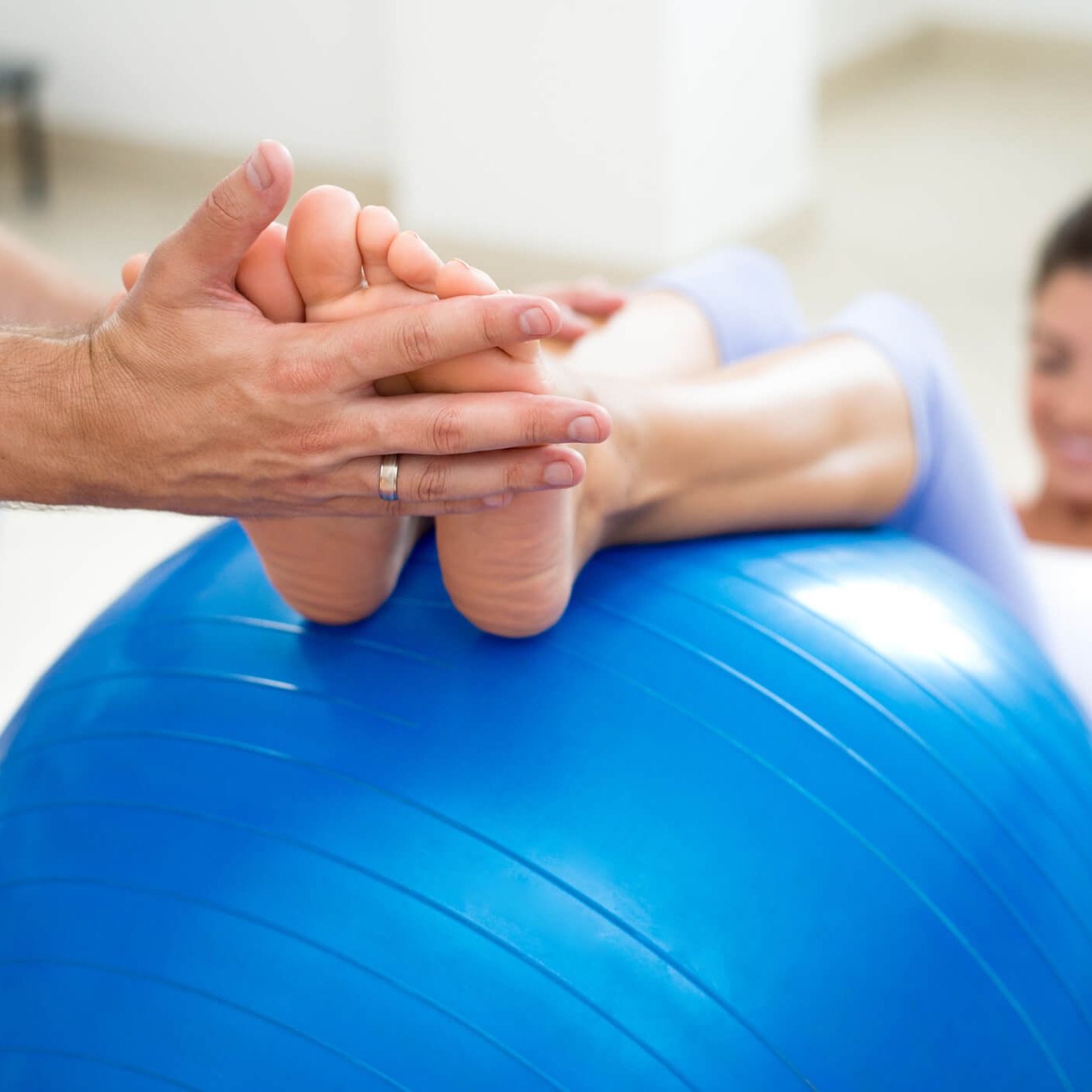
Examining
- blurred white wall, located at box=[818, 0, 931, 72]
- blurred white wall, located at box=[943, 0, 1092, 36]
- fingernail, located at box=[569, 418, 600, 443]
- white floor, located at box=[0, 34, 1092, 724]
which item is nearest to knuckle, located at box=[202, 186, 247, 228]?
fingernail, located at box=[569, 418, 600, 443]

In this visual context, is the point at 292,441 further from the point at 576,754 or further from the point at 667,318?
the point at 667,318

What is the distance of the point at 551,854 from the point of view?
36.0 inches

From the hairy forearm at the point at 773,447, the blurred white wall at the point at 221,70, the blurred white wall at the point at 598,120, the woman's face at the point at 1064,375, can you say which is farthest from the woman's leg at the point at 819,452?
the blurred white wall at the point at 221,70

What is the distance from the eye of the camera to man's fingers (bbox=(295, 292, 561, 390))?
2.77ft

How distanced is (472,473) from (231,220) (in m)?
0.20

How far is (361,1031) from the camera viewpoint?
2.83ft

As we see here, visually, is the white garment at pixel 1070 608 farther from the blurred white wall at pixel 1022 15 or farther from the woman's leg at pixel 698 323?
the blurred white wall at pixel 1022 15

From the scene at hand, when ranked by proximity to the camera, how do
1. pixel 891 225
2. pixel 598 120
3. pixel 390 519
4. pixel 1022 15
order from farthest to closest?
pixel 1022 15 < pixel 891 225 < pixel 598 120 < pixel 390 519

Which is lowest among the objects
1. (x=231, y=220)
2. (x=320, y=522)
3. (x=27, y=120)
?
(x=27, y=120)

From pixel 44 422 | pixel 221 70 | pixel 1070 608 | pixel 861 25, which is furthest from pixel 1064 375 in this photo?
pixel 861 25

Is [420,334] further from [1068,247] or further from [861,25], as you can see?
[861,25]

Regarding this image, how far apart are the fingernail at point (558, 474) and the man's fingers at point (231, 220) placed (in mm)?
219

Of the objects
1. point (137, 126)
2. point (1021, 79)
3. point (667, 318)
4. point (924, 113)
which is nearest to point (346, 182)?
point (137, 126)

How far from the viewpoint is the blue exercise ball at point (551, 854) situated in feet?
2.88
